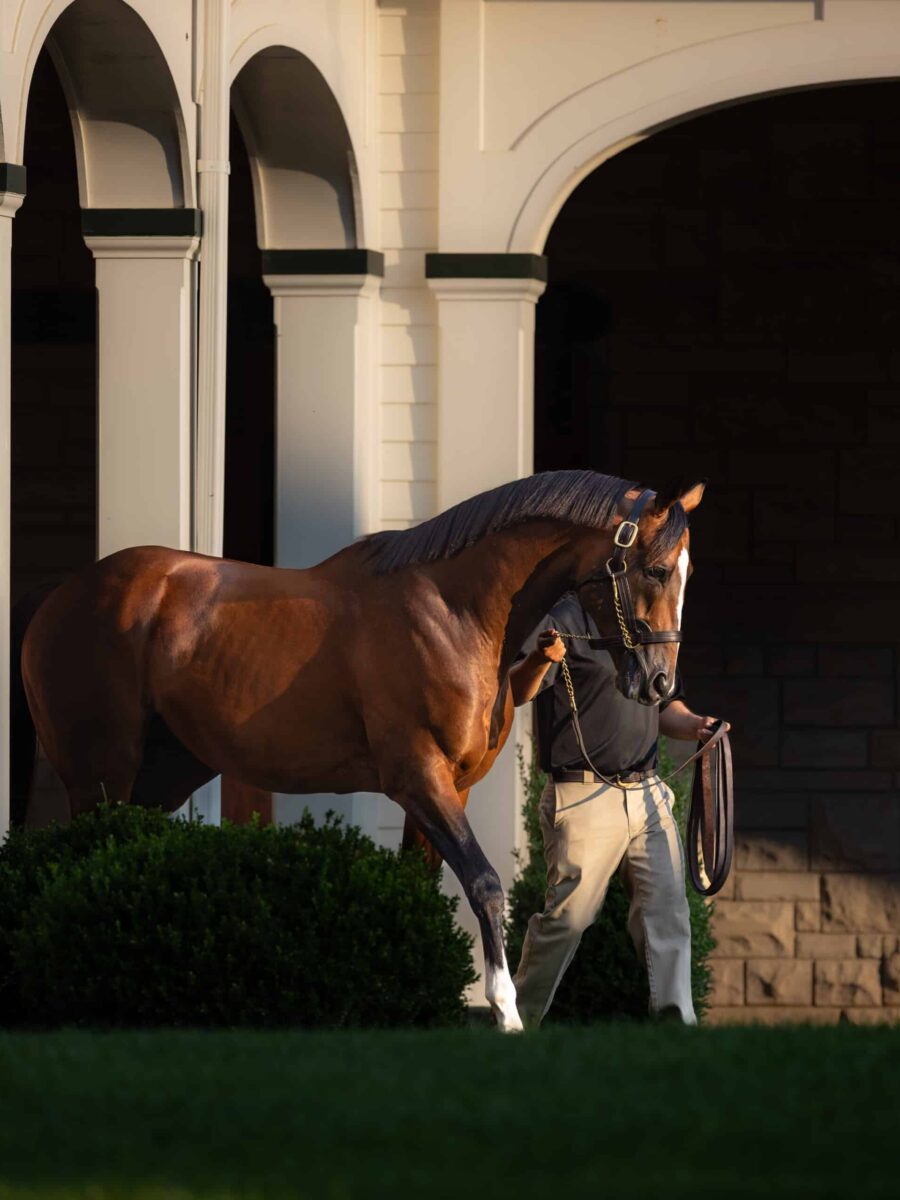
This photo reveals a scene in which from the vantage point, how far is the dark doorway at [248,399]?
11.1 metres

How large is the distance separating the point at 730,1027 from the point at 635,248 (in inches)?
250

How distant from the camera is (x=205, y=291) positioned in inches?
306

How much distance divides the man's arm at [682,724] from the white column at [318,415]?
8.02ft

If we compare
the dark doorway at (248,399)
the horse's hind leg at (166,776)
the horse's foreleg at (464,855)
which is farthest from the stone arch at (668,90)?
the horse's foreleg at (464,855)

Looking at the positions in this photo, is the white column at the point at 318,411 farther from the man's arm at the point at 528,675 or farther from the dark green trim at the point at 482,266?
the man's arm at the point at 528,675

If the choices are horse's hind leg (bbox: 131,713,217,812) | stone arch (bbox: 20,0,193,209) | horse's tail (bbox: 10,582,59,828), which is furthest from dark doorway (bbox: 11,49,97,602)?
horse's hind leg (bbox: 131,713,217,812)

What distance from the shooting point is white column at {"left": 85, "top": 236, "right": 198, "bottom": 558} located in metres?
7.67

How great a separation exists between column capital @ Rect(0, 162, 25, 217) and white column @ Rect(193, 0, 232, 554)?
1405mm

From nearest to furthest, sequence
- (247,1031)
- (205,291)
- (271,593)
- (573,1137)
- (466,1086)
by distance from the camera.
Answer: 1. (573,1137)
2. (466,1086)
3. (247,1031)
4. (271,593)
5. (205,291)

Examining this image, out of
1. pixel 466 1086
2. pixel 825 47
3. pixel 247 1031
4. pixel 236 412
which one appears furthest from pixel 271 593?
pixel 236 412

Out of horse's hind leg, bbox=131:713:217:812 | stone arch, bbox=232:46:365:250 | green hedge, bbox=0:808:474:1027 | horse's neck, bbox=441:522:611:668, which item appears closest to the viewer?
green hedge, bbox=0:808:474:1027

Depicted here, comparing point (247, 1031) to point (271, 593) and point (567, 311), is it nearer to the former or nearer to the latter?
point (271, 593)

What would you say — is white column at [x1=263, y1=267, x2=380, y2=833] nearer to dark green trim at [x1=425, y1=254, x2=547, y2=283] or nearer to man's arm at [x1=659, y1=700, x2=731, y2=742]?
dark green trim at [x1=425, y1=254, x2=547, y2=283]

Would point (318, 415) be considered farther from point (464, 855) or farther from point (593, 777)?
point (464, 855)
